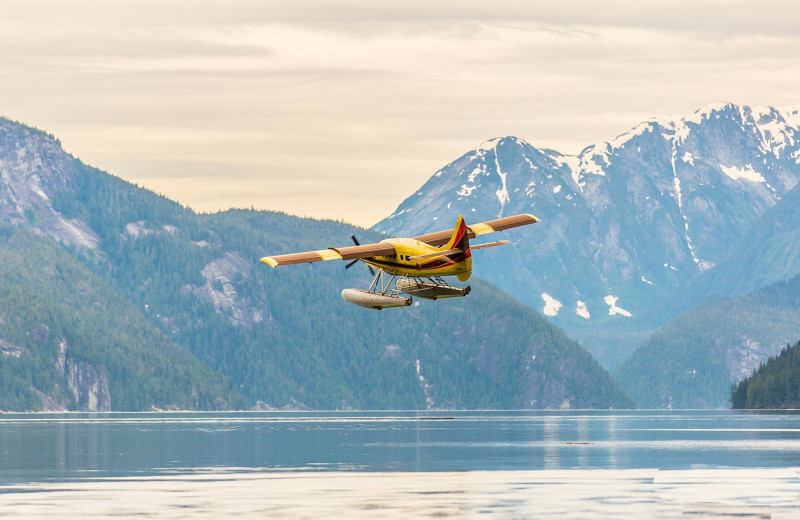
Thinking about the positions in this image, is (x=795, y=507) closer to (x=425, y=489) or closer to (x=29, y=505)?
(x=425, y=489)

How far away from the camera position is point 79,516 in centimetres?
10488

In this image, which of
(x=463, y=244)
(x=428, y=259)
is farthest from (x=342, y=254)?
(x=463, y=244)

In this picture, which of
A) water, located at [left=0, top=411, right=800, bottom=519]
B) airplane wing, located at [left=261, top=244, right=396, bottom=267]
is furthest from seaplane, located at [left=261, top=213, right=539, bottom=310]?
water, located at [left=0, top=411, right=800, bottom=519]

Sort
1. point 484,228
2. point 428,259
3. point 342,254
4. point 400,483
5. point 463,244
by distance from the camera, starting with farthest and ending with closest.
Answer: point 484,228 → point 342,254 → point 428,259 → point 463,244 → point 400,483

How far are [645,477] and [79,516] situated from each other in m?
53.7

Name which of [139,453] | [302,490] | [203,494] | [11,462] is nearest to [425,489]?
[302,490]

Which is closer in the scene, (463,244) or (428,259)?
(463,244)

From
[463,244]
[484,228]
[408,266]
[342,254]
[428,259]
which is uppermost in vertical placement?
[484,228]

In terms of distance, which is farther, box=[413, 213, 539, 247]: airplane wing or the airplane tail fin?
box=[413, 213, 539, 247]: airplane wing

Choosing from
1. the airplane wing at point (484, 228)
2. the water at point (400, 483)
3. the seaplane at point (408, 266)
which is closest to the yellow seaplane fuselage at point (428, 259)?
the seaplane at point (408, 266)

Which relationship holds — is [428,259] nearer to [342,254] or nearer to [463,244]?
[463,244]

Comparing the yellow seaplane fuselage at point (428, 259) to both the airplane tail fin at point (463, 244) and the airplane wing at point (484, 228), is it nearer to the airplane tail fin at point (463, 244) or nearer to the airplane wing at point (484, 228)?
the airplane tail fin at point (463, 244)

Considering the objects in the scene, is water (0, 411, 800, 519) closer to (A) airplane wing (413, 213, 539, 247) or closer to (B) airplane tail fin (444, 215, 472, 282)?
(B) airplane tail fin (444, 215, 472, 282)

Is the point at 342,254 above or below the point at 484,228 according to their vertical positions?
below
